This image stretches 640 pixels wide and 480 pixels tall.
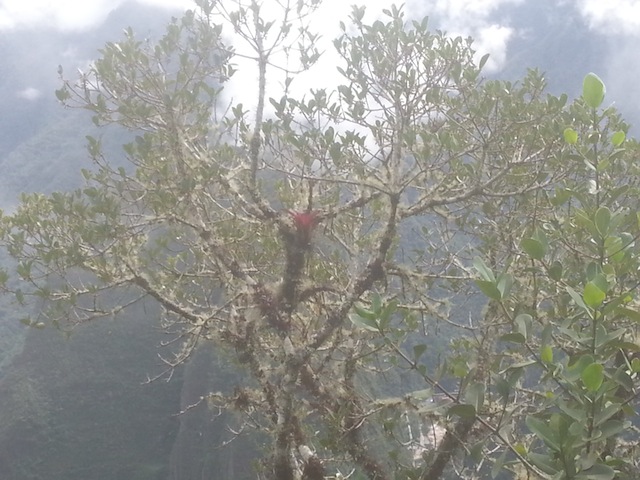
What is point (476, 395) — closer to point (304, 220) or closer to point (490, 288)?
point (490, 288)

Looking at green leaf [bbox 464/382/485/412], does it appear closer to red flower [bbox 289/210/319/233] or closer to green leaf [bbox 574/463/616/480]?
green leaf [bbox 574/463/616/480]

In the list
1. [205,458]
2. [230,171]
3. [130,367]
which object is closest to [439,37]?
[230,171]

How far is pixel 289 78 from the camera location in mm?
4496

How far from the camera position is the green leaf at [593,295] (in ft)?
4.01

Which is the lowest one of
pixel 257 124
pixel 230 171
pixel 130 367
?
pixel 230 171

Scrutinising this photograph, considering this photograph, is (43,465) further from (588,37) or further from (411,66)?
(588,37)

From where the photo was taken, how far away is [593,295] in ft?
4.05

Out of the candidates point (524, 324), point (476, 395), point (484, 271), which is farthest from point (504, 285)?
point (476, 395)

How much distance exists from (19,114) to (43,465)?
2660 cm

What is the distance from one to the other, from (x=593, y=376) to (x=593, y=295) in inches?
6.9

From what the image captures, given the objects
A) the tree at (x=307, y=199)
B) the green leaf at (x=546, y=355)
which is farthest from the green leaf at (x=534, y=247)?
the tree at (x=307, y=199)

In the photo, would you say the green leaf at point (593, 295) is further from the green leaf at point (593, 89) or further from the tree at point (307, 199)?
the tree at point (307, 199)

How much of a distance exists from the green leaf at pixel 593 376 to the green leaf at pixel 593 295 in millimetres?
136

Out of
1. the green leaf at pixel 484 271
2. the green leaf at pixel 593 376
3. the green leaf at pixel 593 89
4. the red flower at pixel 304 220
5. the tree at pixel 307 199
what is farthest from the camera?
the red flower at pixel 304 220
